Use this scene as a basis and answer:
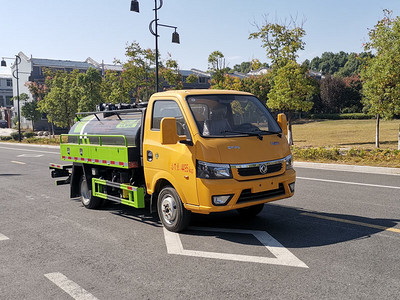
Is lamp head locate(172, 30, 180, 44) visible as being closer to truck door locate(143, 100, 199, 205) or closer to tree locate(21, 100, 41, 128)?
truck door locate(143, 100, 199, 205)

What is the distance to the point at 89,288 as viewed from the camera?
4.16 meters

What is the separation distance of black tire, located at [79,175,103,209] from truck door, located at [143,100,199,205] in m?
2.04

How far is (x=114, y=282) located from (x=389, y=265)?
3.18m

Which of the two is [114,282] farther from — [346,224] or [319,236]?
[346,224]

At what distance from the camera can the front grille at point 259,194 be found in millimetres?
5578

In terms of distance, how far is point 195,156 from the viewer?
5.50 meters

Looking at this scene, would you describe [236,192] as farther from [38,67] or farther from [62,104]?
[38,67]

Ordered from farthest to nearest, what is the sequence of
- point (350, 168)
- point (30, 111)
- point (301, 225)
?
1. point (30, 111)
2. point (350, 168)
3. point (301, 225)

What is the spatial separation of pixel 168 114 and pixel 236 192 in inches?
68.4

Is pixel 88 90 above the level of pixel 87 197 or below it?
above

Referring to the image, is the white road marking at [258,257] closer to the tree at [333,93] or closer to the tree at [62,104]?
the tree at [62,104]

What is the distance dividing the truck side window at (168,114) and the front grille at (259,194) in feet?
3.87

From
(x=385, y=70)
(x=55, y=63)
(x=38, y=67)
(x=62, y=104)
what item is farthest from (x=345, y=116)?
(x=38, y=67)

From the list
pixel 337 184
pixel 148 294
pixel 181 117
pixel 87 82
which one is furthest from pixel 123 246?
pixel 87 82
